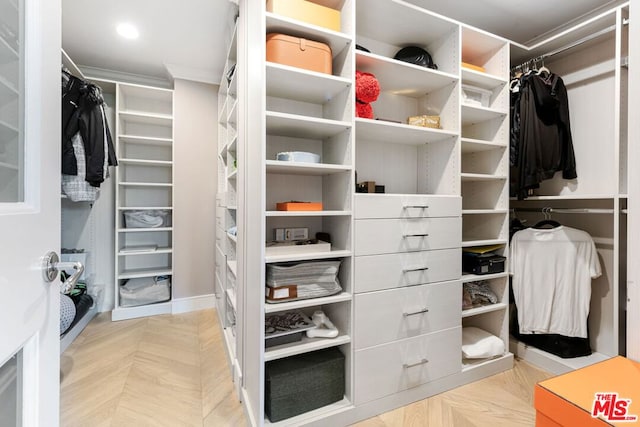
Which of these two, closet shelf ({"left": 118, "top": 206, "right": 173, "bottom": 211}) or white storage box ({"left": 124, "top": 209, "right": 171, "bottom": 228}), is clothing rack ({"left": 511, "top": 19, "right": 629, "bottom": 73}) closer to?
closet shelf ({"left": 118, "top": 206, "right": 173, "bottom": 211})

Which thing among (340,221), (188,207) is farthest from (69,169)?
(340,221)

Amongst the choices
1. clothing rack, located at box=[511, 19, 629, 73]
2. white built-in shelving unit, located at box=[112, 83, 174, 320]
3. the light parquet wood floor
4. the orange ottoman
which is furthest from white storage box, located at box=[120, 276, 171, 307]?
clothing rack, located at box=[511, 19, 629, 73]

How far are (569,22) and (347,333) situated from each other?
274cm

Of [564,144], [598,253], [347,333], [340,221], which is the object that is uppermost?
[564,144]

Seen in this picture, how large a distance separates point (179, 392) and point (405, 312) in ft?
4.71

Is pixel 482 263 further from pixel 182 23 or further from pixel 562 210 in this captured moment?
pixel 182 23

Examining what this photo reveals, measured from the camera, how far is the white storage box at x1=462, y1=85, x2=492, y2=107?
194cm

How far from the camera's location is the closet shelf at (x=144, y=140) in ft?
8.87

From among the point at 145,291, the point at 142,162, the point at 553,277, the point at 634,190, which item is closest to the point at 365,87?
the point at 634,190

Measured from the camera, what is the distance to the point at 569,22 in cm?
211

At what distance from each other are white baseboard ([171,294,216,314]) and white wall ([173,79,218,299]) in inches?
1.6

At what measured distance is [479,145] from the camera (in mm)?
1968

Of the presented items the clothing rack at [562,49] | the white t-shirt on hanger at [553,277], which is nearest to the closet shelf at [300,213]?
the white t-shirt on hanger at [553,277]

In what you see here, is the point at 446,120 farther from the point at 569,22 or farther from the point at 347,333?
the point at 347,333
